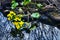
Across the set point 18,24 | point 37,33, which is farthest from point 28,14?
point 37,33

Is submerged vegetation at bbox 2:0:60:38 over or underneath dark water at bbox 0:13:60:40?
over

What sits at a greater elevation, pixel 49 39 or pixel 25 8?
pixel 25 8

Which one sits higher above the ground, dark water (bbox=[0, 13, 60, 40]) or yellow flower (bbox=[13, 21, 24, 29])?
yellow flower (bbox=[13, 21, 24, 29])

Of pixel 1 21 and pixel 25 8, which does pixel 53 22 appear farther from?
pixel 1 21

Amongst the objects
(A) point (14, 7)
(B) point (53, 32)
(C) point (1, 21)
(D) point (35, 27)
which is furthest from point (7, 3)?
(B) point (53, 32)

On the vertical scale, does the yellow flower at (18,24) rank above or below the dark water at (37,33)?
above

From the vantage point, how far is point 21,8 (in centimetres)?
317

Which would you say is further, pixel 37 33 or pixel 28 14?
pixel 28 14

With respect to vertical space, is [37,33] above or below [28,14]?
below

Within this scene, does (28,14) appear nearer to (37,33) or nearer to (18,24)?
(18,24)

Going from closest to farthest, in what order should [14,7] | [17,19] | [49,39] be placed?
[49,39] → [17,19] → [14,7]

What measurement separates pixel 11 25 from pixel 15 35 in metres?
0.21

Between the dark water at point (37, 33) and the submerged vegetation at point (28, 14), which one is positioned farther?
the submerged vegetation at point (28, 14)

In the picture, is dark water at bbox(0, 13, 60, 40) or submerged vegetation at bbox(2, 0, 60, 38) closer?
dark water at bbox(0, 13, 60, 40)
